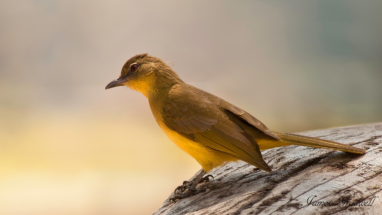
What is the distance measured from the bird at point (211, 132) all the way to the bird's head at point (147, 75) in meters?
0.09

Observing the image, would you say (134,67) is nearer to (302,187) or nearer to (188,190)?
(188,190)

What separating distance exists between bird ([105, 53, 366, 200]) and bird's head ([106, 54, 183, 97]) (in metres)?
0.09

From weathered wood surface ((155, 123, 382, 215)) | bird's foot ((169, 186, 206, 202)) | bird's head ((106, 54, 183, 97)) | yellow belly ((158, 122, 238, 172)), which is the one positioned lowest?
weathered wood surface ((155, 123, 382, 215))

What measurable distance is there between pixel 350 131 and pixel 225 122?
1.94 meters

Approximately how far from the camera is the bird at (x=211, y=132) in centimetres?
329

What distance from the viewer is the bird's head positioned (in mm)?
4070

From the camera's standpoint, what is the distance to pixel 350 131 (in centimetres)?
445

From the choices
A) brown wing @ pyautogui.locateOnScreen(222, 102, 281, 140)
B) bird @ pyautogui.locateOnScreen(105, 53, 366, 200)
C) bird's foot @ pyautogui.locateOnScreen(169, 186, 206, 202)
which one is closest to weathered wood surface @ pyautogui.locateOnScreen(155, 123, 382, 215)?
bird's foot @ pyautogui.locateOnScreen(169, 186, 206, 202)

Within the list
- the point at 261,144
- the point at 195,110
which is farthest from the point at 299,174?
the point at 195,110

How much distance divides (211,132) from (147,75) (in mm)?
1185

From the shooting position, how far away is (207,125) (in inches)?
136

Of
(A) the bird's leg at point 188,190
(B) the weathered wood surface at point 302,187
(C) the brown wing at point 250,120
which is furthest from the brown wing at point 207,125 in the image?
(A) the bird's leg at point 188,190

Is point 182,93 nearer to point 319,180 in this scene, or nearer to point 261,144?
point 261,144

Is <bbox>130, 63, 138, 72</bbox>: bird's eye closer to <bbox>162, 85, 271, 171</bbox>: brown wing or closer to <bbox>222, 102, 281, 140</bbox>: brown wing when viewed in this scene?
<bbox>162, 85, 271, 171</bbox>: brown wing
